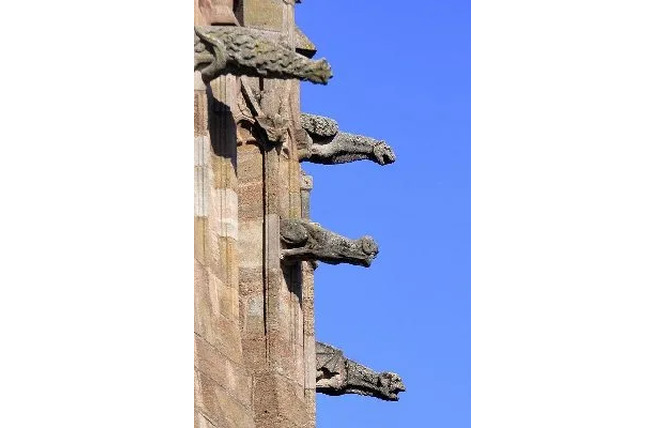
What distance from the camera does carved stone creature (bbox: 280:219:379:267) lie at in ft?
88.8

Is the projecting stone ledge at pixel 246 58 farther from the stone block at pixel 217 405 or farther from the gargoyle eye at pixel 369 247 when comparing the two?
the gargoyle eye at pixel 369 247

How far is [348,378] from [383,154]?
3.75 m

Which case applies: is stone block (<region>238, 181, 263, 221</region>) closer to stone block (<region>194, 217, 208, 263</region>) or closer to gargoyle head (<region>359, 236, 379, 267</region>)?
gargoyle head (<region>359, 236, 379, 267</region>)

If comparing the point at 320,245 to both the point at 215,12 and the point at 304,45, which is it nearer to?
the point at 304,45

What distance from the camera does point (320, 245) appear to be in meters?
27.6

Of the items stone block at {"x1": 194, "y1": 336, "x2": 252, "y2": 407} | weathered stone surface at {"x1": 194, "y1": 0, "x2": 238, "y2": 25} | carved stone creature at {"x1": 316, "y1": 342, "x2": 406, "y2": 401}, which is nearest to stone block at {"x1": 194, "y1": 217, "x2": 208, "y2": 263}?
stone block at {"x1": 194, "y1": 336, "x2": 252, "y2": 407}

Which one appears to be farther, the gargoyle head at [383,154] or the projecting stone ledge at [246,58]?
the gargoyle head at [383,154]

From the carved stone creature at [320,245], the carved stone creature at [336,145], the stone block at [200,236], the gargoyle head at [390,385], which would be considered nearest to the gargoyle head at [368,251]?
the carved stone creature at [320,245]

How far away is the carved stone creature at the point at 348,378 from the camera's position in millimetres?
32188

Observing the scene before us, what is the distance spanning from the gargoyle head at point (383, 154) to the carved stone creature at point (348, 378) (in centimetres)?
288
